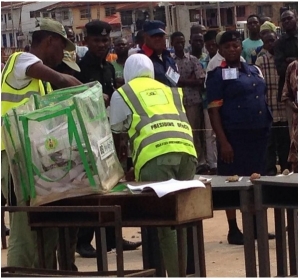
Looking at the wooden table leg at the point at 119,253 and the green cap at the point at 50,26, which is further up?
the green cap at the point at 50,26

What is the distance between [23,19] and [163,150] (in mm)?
10854

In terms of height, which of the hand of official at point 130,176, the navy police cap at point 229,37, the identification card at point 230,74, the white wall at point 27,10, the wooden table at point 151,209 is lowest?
the wooden table at point 151,209

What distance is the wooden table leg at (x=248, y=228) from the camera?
5719 millimetres

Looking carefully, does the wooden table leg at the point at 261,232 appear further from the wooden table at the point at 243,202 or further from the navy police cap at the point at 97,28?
the navy police cap at the point at 97,28

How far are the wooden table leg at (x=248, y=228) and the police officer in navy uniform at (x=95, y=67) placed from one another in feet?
6.29

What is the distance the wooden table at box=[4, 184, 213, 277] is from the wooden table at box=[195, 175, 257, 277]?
438 millimetres

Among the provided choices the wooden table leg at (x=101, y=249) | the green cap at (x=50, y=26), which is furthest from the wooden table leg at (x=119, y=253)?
the green cap at (x=50, y=26)

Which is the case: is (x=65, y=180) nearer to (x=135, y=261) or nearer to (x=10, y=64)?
(x=10, y=64)

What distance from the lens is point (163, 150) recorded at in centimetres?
553

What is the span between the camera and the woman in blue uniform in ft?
Answer: 24.8

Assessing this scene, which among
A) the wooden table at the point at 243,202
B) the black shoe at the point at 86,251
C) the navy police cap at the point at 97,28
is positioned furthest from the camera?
the black shoe at the point at 86,251

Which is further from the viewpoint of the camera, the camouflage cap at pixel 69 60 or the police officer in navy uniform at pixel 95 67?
the police officer in navy uniform at pixel 95 67

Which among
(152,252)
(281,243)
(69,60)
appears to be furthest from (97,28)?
(281,243)

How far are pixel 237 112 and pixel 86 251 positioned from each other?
1690 mm
